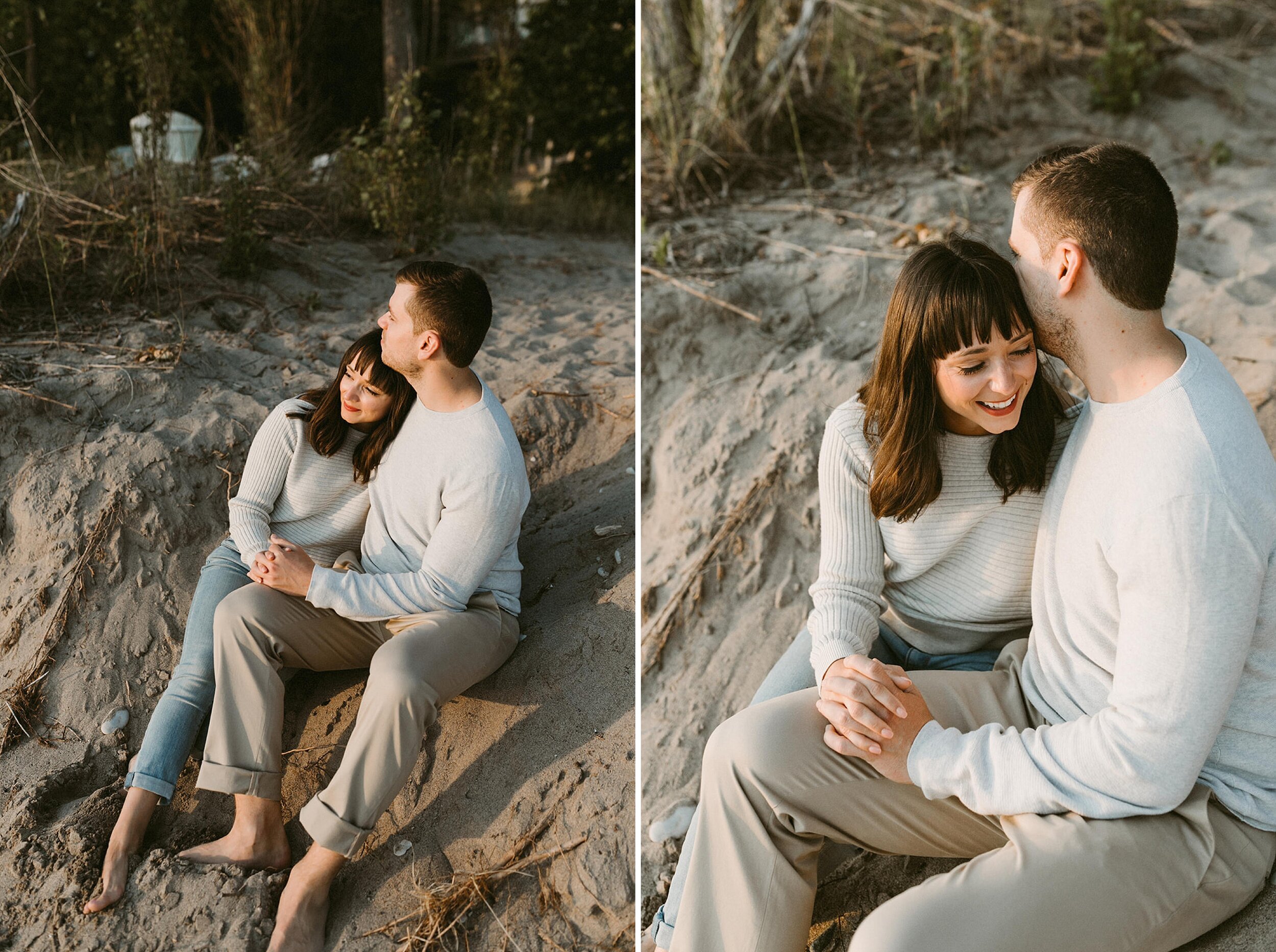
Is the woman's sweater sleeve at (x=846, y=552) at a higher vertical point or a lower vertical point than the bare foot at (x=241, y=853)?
higher

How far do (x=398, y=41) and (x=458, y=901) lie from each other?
606cm

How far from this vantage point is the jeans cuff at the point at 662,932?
7.25 ft

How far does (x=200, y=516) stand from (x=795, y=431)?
6.53 feet

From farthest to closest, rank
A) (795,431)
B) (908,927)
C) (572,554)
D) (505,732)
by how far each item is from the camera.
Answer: (795,431) < (572,554) < (505,732) < (908,927)

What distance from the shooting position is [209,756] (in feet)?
8.22

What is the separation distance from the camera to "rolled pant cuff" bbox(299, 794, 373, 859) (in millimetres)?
2338

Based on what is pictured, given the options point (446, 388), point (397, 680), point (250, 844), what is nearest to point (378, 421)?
point (446, 388)

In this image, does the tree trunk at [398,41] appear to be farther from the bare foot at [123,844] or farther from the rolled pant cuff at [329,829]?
the rolled pant cuff at [329,829]

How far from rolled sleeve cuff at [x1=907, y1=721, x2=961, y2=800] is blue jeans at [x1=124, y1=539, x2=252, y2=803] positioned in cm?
184

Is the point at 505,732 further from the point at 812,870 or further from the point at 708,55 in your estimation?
the point at 708,55

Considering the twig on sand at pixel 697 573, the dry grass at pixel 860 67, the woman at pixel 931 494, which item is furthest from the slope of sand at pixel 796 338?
the woman at pixel 931 494

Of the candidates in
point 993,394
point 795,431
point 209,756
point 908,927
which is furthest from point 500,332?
point 908,927

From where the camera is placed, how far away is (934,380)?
2.16 meters

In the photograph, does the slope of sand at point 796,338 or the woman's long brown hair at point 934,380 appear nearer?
the woman's long brown hair at point 934,380
